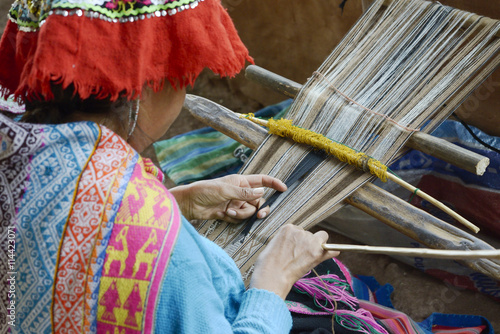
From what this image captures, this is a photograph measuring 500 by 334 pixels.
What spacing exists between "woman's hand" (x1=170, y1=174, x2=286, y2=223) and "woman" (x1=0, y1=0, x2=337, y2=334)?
620 millimetres

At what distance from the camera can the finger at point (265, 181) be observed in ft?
5.99

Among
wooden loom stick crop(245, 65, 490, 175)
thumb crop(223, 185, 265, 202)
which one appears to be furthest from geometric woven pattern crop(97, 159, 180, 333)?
wooden loom stick crop(245, 65, 490, 175)

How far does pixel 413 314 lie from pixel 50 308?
6.96 ft

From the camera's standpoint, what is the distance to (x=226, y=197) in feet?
5.82

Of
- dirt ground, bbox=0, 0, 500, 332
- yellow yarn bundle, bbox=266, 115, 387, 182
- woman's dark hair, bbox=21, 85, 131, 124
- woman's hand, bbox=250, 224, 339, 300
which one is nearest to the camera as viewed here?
woman's dark hair, bbox=21, 85, 131, 124

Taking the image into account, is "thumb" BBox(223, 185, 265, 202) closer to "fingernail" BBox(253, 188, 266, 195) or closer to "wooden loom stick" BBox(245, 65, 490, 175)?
"fingernail" BBox(253, 188, 266, 195)

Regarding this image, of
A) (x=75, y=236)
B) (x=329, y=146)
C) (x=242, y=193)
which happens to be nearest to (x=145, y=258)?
(x=75, y=236)

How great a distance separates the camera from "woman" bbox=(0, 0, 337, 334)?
39.9 inches

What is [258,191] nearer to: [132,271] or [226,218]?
[226,218]

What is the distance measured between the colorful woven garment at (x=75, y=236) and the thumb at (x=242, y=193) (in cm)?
67

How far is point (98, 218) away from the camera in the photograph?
3.44 feet

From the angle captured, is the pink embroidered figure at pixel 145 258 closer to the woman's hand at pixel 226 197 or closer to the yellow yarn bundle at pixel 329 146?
the woman's hand at pixel 226 197

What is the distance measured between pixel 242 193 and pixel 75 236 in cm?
79

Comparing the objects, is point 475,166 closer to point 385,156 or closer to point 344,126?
point 385,156
